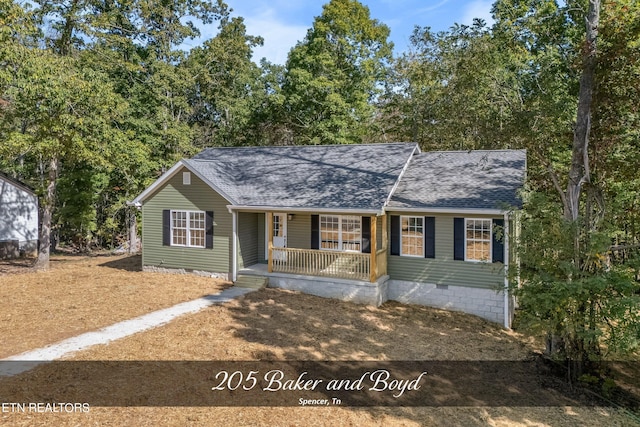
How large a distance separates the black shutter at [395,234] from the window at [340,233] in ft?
3.51

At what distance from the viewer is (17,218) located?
21.8 m

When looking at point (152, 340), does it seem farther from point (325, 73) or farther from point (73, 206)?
point (325, 73)

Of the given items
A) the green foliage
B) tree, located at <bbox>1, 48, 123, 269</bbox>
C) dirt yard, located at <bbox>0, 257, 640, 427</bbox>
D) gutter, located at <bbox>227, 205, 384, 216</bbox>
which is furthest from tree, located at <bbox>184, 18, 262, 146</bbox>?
the green foliage

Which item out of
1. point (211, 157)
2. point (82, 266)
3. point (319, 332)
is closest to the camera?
point (319, 332)

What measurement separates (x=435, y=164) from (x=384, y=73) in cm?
1479

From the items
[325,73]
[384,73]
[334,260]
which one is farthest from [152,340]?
[384,73]

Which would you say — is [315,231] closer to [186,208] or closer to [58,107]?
[186,208]

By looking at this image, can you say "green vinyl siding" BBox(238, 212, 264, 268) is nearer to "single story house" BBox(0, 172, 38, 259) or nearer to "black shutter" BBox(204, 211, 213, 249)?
"black shutter" BBox(204, 211, 213, 249)

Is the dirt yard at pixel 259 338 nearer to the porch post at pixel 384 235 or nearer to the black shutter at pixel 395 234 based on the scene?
the black shutter at pixel 395 234

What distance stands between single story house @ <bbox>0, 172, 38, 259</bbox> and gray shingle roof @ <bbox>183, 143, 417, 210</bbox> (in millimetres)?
10677

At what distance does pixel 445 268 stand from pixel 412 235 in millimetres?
1474

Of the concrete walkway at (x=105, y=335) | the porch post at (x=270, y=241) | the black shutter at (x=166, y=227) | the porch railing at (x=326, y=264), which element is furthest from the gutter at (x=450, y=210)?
the black shutter at (x=166, y=227)

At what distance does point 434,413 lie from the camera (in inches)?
286

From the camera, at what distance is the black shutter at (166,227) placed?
16.2 metres
